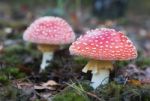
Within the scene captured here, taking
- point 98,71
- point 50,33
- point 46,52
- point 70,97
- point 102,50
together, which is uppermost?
point 50,33

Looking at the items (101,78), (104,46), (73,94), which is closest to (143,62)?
(101,78)

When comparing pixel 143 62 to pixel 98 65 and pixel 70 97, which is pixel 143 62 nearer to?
pixel 98 65

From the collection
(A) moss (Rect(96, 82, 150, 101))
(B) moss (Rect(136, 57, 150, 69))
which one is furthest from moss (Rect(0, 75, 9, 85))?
(B) moss (Rect(136, 57, 150, 69))

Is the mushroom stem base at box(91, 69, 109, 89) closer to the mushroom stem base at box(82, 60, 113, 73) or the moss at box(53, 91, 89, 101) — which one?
the mushroom stem base at box(82, 60, 113, 73)

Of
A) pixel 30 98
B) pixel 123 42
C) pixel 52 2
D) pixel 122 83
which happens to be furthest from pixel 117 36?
pixel 52 2

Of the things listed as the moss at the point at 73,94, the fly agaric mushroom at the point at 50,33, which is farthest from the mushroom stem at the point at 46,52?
the moss at the point at 73,94

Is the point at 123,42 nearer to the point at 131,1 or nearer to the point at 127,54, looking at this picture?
the point at 127,54
